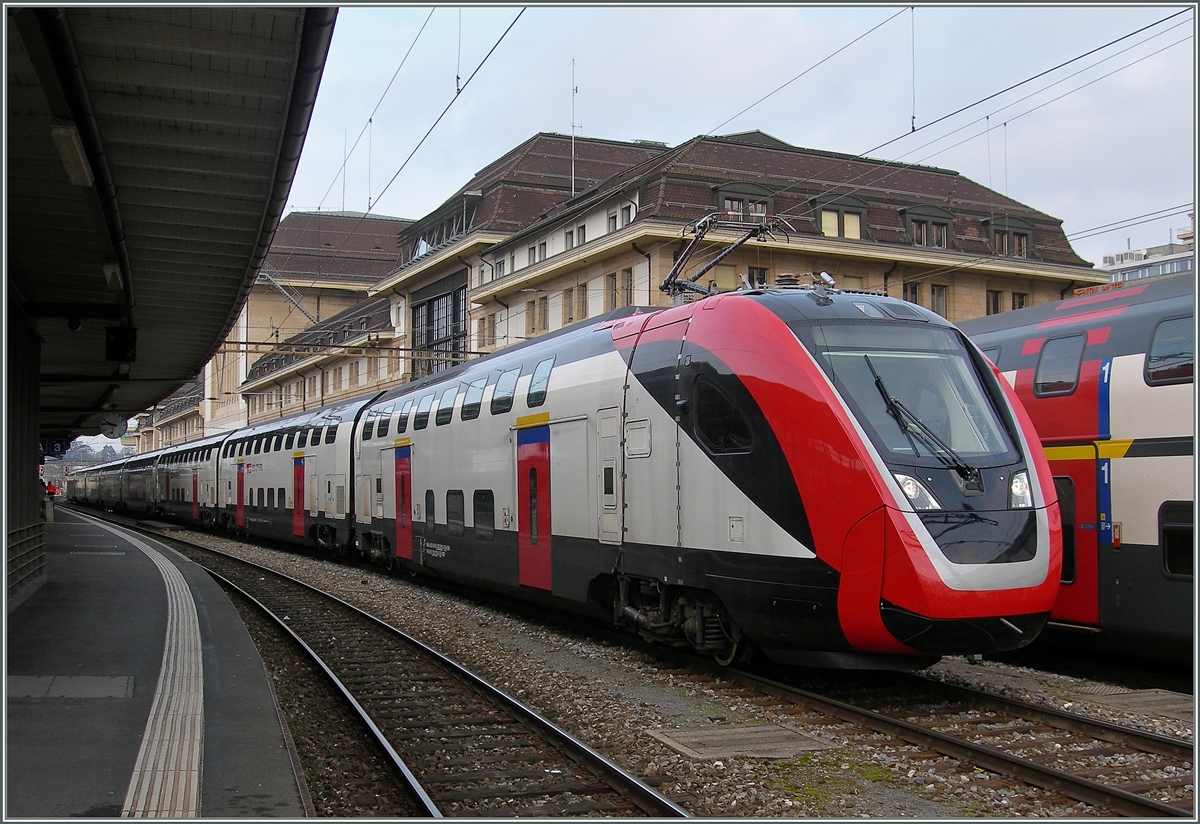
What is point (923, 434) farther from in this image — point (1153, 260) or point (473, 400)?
point (1153, 260)

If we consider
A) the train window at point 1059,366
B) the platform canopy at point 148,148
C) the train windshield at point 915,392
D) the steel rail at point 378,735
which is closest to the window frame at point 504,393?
the platform canopy at point 148,148

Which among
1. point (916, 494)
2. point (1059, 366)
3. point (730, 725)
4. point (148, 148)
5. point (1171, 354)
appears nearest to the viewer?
point (916, 494)

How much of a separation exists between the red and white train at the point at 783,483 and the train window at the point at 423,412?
3.81m

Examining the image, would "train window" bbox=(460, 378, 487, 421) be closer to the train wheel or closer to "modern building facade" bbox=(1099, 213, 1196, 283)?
the train wheel

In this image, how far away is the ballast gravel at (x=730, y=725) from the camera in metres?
6.12

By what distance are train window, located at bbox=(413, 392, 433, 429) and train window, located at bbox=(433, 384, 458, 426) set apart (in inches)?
19.0

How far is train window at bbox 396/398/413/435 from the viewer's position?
18.7 meters

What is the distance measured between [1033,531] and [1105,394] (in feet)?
7.99

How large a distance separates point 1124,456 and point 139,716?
28.8 ft

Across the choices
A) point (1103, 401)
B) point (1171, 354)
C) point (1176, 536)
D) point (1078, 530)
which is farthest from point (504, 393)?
point (1176, 536)

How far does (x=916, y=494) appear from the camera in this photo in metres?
7.77

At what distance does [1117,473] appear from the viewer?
31.0 feet

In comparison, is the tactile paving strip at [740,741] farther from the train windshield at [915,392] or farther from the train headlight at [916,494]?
the train windshield at [915,392]

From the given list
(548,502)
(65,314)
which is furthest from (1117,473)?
(65,314)
